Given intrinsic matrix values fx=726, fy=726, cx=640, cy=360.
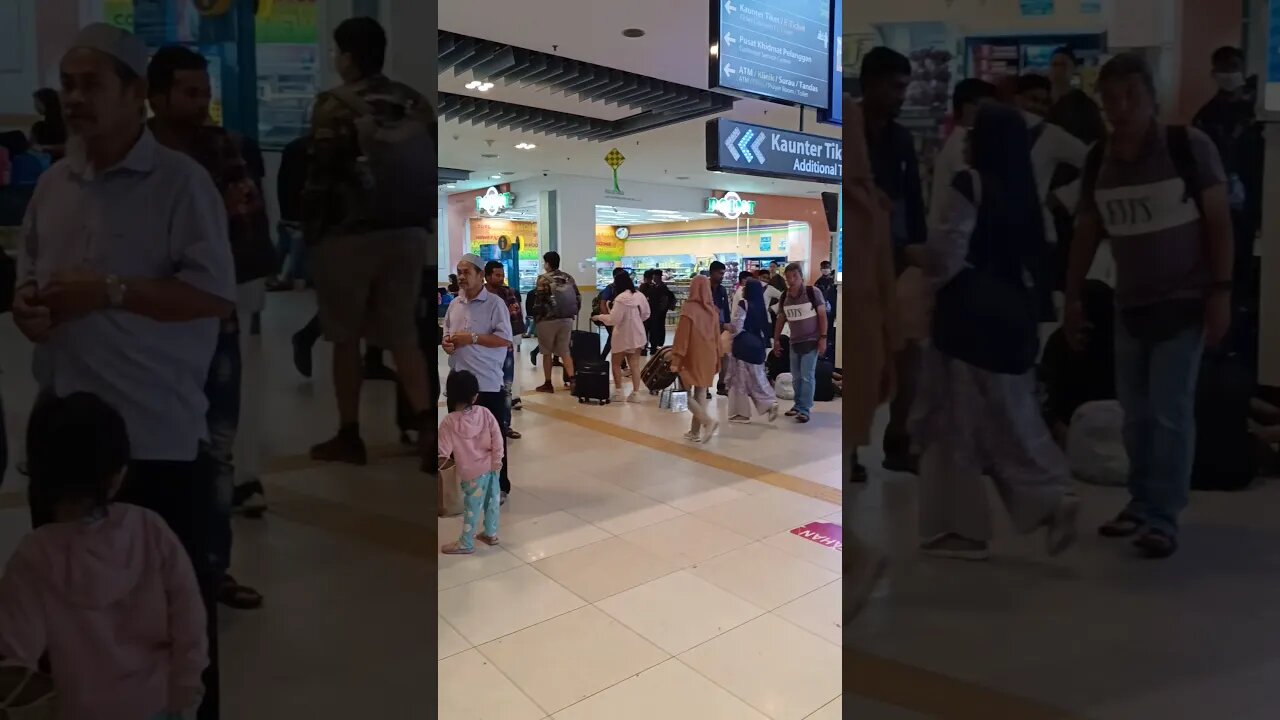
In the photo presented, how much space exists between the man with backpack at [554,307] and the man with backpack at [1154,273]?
6147mm

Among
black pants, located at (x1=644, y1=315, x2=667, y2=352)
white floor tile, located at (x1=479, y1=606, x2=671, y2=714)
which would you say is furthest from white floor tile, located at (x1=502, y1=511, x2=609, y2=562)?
black pants, located at (x1=644, y1=315, x2=667, y2=352)

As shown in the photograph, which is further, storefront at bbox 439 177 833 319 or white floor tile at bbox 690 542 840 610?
storefront at bbox 439 177 833 319

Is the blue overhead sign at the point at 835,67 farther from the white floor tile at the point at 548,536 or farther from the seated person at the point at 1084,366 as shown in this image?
the seated person at the point at 1084,366

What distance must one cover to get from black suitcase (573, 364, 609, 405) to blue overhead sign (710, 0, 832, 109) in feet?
13.1

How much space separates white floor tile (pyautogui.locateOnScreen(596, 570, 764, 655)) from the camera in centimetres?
278

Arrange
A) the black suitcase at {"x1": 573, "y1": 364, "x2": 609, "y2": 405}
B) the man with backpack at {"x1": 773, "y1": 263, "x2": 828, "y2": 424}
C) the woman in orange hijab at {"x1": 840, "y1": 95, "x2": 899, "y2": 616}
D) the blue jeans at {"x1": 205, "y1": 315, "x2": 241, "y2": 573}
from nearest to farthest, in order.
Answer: the blue jeans at {"x1": 205, "y1": 315, "x2": 241, "y2": 573} < the woman in orange hijab at {"x1": 840, "y1": 95, "x2": 899, "y2": 616} < the man with backpack at {"x1": 773, "y1": 263, "x2": 828, "y2": 424} < the black suitcase at {"x1": 573, "y1": 364, "x2": 609, "y2": 405}

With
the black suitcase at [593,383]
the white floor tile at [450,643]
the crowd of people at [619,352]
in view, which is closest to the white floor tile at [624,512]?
the crowd of people at [619,352]

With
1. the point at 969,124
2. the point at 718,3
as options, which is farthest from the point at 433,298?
the point at 718,3

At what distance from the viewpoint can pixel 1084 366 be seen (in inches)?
57.2

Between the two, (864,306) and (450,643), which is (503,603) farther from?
(864,306)

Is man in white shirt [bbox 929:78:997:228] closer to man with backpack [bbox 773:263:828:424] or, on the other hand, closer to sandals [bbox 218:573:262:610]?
sandals [bbox 218:573:262:610]

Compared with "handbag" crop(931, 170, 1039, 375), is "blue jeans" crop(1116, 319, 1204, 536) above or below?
below

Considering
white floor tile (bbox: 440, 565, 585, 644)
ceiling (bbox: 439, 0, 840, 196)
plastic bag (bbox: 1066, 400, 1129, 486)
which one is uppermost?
ceiling (bbox: 439, 0, 840, 196)

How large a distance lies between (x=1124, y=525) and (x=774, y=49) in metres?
3.51
